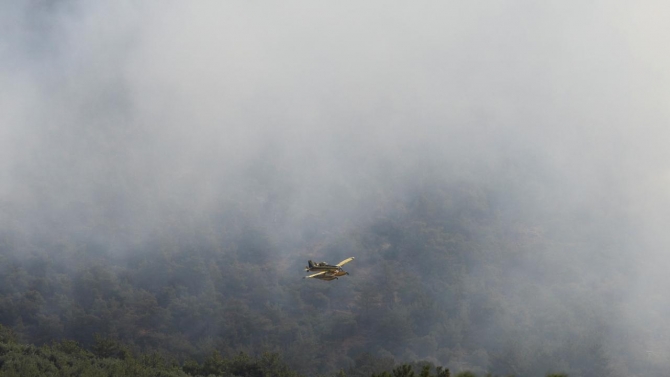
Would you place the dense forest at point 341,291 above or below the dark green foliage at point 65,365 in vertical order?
above

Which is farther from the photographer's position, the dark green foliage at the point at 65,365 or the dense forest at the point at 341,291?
the dense forest at the point at 341,291

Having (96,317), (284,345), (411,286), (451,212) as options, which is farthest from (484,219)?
(96,317)

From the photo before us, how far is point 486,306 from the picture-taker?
118750mm

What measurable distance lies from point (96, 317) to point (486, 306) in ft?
177

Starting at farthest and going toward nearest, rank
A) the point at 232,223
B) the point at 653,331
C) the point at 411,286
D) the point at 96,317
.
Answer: the point at 232,223 → the point at 411,286 → the point at 653,331 → the point at 96,317

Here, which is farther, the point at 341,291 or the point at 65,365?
the point at 341,291

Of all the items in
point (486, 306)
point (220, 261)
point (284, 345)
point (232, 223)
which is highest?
point (232, 223)

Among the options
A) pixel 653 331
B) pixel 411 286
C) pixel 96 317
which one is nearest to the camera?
pixel 96 317

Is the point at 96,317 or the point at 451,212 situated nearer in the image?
the point at 96,317

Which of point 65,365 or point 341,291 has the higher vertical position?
point 341,291

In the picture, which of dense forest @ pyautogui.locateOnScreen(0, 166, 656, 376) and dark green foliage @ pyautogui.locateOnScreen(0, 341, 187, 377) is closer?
dark green foliage @ pyautogui.locateOnScreen(0, 341, 187, 377)

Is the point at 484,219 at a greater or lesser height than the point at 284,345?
greater

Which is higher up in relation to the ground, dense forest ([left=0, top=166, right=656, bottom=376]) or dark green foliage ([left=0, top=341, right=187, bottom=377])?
dense forest ([left=0, top=166, right=656, bottom=376])

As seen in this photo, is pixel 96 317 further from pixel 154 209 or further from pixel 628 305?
pixel 628 305
